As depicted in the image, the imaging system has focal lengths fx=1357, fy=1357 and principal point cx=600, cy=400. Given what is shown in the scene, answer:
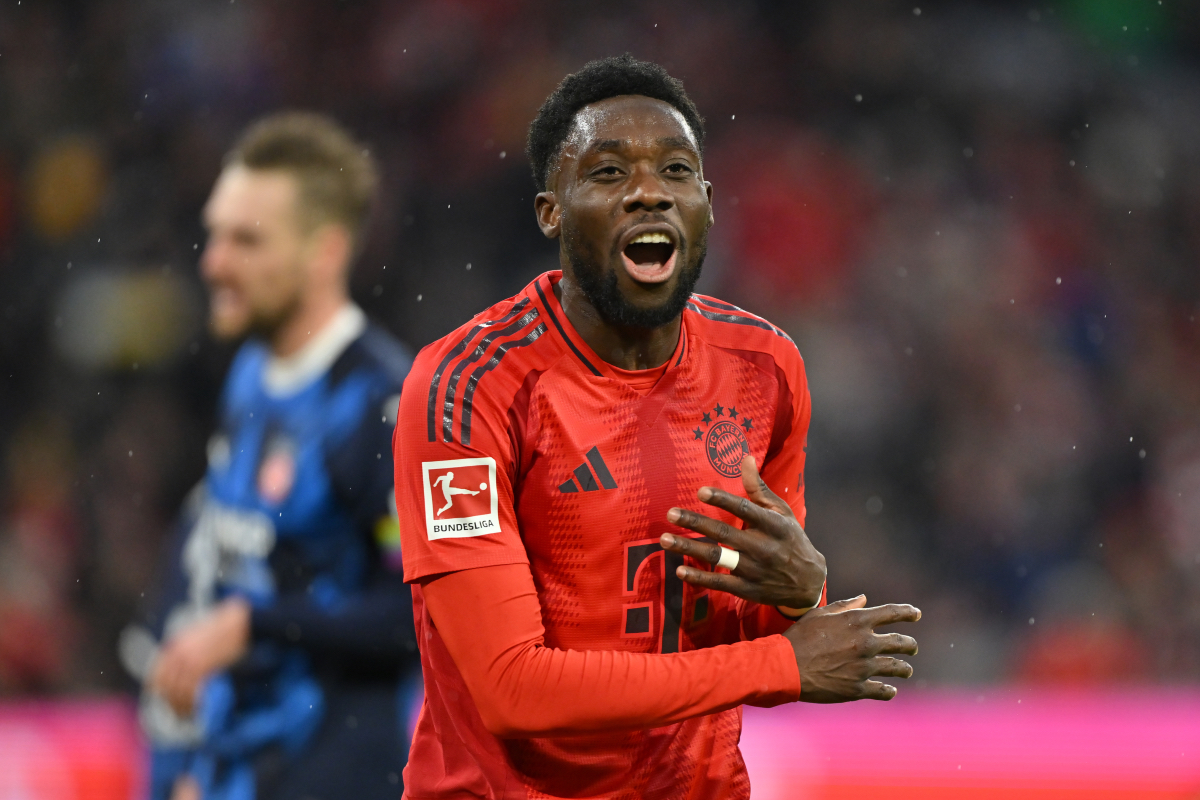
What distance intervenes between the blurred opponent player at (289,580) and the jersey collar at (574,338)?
1.38 m

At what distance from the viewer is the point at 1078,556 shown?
24.3ft

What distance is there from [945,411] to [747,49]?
283 centimetres

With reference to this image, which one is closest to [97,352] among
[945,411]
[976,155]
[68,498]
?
[68,498]

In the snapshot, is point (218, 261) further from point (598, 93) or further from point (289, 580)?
point (598, 93)

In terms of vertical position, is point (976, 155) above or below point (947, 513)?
above

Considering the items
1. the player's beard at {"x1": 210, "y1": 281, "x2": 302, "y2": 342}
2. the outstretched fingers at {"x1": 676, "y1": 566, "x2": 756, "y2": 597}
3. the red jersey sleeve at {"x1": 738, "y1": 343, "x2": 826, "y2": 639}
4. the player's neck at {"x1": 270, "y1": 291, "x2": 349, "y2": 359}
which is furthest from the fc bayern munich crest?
the player's beard at {"x1": 210, "y1": 281, "x2": 302, "y2": 342}

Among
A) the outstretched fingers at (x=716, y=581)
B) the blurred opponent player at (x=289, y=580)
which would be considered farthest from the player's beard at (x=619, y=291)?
the blurred opponent player at (x=289, y=580)

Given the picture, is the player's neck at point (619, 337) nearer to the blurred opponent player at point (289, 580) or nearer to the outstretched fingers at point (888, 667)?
the outstretched fingers at point (888, 667)

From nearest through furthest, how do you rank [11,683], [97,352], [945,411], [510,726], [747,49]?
[510,726], [11,683], [945,411], [97,352], [747,49]

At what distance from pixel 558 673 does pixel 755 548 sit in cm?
39

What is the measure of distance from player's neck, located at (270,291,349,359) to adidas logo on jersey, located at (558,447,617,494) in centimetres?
202

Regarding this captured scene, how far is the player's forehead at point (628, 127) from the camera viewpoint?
94.8 inches

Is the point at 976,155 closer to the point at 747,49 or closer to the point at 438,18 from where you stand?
the point at 747,49

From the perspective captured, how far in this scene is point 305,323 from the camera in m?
4.23
